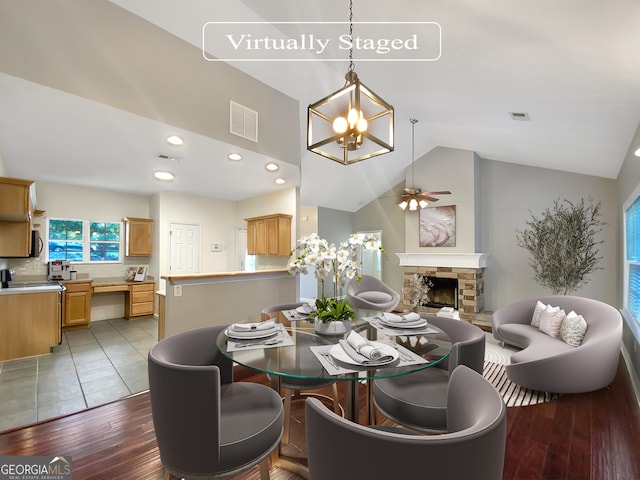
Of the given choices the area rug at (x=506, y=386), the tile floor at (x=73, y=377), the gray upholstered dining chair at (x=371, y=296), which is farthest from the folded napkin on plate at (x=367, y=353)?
the gray upholstered dining chair at (x=371, y=296)

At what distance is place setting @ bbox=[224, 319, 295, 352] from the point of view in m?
1.62

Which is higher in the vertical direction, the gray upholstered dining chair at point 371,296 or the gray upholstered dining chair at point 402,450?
the gray upholstered dining chair at point 402,450

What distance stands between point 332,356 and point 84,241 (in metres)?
6.08

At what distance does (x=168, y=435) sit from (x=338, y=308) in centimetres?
105

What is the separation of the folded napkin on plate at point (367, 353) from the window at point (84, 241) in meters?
6.07

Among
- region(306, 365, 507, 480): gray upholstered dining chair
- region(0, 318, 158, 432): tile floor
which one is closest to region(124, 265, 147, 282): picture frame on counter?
region(0, 318, 158, 432): tile floor

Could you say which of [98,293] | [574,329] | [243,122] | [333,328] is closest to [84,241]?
[98,293]

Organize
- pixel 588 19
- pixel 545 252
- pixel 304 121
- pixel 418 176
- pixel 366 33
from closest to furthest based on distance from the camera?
pixel 588 19
pixel 366 33
pixel 304 121
pixel 545 252
pixel 418 176

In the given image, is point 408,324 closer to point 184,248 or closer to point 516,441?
point 516,441

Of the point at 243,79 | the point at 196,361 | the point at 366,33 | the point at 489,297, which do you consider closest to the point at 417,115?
the point at 366,33

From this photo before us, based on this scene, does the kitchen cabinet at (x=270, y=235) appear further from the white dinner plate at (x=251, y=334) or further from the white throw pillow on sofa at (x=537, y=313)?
the white throw pillow on sofa at (x=537, y=313)

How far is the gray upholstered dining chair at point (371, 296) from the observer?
4.39 meters

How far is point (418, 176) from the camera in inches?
267

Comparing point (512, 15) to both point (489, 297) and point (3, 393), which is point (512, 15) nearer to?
point (3, 393)
